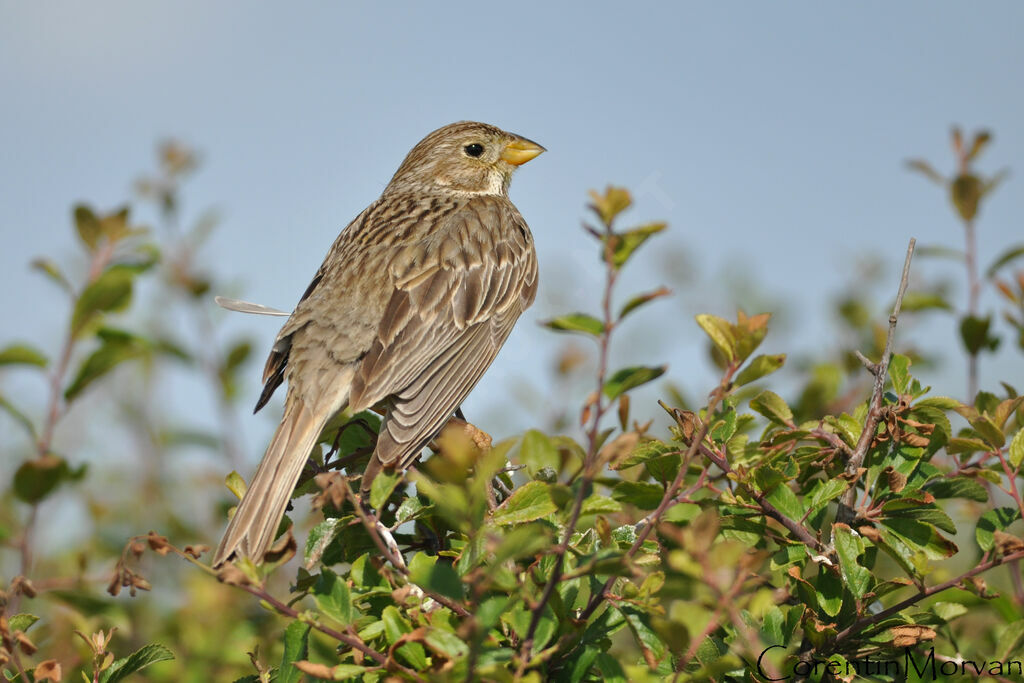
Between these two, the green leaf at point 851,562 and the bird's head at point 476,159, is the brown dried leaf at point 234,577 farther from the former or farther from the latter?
the bird's head at point 476,159

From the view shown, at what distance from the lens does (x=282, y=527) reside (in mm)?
2832

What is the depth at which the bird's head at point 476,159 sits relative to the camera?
5.71 metres

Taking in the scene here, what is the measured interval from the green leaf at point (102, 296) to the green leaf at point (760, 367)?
2673 millimetres

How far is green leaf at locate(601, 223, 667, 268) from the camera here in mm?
1758

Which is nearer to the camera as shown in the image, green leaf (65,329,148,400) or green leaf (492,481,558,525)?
green leaf (492,481,558,525)

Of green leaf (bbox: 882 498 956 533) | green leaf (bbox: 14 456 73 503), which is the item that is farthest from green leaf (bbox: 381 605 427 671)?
green leaf (bbox: 14 456 73 503)

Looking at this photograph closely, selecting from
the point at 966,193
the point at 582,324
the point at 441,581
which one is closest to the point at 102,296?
the point at 441,581

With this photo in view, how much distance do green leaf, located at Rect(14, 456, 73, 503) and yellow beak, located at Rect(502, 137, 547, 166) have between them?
3.24 metres

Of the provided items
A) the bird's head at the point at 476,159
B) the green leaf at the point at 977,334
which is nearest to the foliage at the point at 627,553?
the green leaf at the point at 977,334

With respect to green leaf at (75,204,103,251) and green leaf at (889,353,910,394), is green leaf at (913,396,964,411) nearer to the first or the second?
green leaf at (889,353,910,394)

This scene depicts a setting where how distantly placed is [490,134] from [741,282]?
1768mm

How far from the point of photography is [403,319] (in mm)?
4105

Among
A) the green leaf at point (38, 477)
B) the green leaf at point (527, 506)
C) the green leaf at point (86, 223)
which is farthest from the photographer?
the green leaf at point (86, 223)

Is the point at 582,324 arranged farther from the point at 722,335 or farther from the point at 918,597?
the point at 918,597
